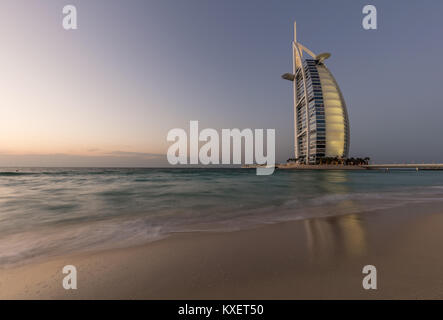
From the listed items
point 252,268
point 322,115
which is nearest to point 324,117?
point 322,115

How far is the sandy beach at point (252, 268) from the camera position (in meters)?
2.69

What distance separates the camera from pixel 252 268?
330cm

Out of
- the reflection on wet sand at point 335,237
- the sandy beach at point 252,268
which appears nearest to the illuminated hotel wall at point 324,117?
the reflection on wet sand at point 335,237

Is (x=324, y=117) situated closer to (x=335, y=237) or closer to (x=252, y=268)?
(x=335, y=237)

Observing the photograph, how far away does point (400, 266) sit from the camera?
3.28m

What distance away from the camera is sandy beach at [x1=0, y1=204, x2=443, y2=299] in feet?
8.84

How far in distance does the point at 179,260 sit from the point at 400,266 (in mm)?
4389

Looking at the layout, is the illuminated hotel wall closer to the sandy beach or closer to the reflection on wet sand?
the reflection on wet sand

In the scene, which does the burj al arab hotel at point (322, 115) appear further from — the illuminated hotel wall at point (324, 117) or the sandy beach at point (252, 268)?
the sandy beach at point (252, 268)
